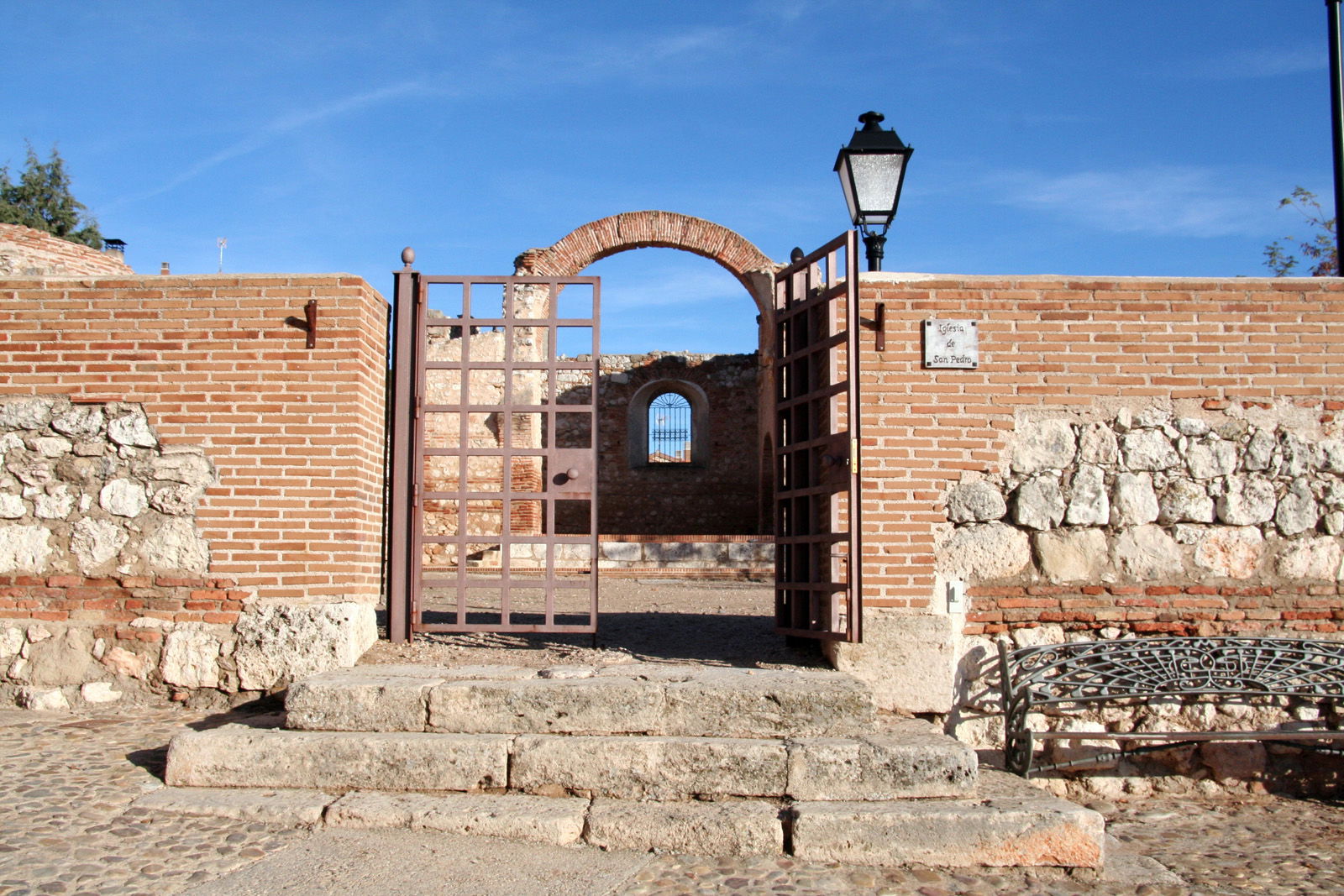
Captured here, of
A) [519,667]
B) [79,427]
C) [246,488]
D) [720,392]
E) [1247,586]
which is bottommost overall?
[519,667]

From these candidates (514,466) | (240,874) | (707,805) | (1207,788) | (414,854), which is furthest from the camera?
(514,466)

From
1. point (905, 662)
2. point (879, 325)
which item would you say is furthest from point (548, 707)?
point (879, 325)

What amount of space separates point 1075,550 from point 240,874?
4.30 metres

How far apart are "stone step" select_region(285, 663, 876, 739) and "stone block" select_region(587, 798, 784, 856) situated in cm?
53

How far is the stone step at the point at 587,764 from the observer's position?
424 centimetres

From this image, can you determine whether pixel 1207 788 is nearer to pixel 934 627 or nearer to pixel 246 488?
pixel 934 627

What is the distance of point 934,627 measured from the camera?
538 cm

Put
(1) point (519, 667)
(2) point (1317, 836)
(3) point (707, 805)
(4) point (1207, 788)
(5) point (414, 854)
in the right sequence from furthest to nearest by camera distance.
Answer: (4) point (1207, 788)
(1) point (519, 667)
(2) point (1317, 836)
(3) point (707, 805)
(5) point (414, 854)

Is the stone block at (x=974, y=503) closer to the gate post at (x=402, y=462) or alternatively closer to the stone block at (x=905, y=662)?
the stone block at (x=905, y=662)

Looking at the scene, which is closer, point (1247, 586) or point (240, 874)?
point (240, 874)

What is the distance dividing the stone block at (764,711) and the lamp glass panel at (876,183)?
275cm

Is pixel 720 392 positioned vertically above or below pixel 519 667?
above

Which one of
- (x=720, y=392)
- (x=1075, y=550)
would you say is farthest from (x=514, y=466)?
(x=1075, y=550)

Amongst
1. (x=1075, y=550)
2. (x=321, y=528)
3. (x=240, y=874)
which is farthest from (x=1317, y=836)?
(x=321, y=528)
